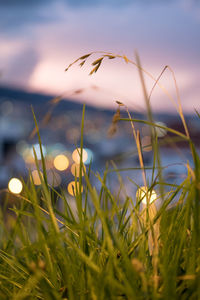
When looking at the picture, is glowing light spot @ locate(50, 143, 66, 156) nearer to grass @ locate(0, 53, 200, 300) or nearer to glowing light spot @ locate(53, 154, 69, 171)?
grass @ locate(0, 53, 200, 300)

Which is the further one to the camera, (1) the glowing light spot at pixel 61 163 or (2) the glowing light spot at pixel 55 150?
(1) the glowing light spot at pixel 61 163

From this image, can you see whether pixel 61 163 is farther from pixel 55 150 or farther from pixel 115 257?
pixel 115 257

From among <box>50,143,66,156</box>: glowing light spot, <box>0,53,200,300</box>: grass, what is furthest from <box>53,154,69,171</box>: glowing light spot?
<box>0,53,200,300</box>: grass

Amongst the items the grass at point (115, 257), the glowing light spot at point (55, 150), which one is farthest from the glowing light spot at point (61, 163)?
the grass at point (115, 257)

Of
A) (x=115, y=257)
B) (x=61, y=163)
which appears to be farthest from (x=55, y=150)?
(x=115, y=257)

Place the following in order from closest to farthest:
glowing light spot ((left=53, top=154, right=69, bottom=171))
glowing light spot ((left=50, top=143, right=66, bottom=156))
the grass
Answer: the grass < glowing light spot ((left=50, top=143, right=66, bottom=156)) < glowing light spot ((left=53, top=154, right=69, bottom=171))

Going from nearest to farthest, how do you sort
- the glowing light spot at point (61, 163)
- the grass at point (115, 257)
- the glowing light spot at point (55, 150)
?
the grass at point (115, 257) → the glowing light spot at point (55, 150) → the glowing light spot at point (61, 163)

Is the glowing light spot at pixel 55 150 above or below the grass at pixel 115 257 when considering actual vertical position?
above

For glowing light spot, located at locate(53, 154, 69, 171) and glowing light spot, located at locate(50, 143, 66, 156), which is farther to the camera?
glowing light spot, located at locate(53, 154, 69, 171)

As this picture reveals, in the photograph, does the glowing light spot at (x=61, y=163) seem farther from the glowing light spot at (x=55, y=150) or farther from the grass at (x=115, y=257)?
the grass at (x=115, y=257)

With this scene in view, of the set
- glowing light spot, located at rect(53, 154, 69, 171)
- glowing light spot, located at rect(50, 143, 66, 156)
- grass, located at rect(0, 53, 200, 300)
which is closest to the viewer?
grass, located at rect(0, 53, 200, 300)

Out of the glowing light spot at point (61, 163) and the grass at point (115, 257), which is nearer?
the grass at point (115, 257)

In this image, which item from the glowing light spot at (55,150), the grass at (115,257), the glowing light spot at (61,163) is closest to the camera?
the grass at (115,257)

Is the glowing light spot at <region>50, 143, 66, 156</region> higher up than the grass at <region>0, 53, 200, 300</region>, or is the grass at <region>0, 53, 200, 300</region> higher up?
the glowing light spot at <region>50, 143, 66, 156</region>
